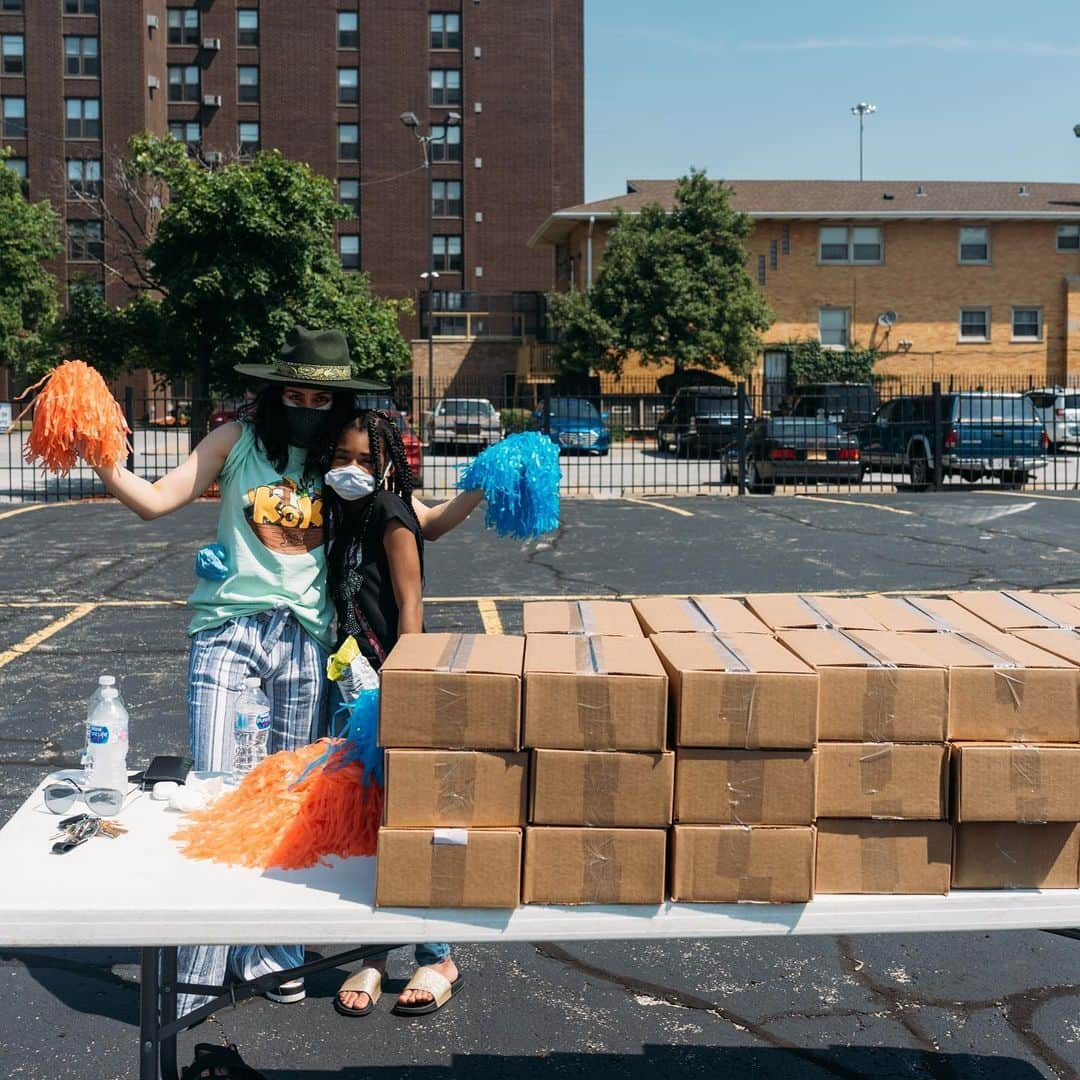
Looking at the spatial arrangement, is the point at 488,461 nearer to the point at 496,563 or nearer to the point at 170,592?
the point at 170,592

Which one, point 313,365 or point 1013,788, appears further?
point 313,365

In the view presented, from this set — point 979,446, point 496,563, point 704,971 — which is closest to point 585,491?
point 979,446

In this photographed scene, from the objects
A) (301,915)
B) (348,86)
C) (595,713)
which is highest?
(348,86)

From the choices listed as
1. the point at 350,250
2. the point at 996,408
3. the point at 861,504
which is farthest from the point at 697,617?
the point at 350,250

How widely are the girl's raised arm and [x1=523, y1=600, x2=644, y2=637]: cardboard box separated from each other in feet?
3.40

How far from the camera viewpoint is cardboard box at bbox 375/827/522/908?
287cm

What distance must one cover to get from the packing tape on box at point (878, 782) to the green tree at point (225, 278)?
63.3ft

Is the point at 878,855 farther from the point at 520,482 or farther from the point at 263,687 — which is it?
the point at 263,687

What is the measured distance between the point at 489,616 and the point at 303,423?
21.4ft

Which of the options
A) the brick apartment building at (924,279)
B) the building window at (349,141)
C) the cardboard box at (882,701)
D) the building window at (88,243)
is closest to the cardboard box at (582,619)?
the cardboard box at (882,701)

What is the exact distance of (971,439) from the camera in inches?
863

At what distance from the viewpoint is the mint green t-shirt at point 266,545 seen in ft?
12.9

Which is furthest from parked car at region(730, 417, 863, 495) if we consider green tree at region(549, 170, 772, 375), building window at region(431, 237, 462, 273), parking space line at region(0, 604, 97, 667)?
building window at region(431, 237, 462, 273)

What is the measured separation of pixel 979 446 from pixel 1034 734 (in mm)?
19986
